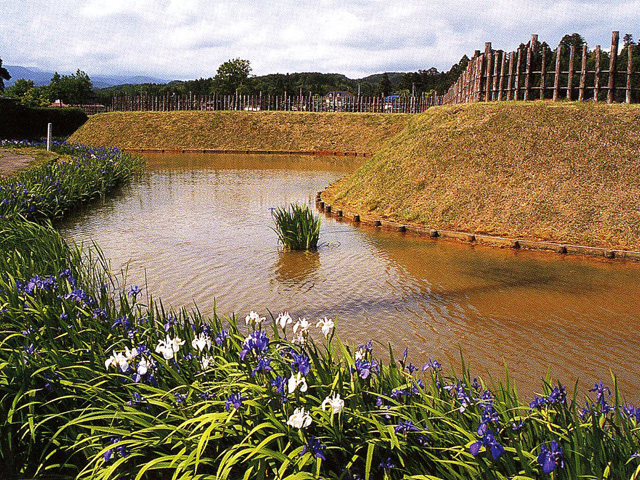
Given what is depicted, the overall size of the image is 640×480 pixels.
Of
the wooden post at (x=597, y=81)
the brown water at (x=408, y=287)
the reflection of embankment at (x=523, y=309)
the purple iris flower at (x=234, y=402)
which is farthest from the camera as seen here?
the wooden post at (x=597, y=81)

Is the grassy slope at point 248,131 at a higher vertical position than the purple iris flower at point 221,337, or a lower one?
higher

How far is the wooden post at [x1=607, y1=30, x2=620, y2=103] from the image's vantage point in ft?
59.6

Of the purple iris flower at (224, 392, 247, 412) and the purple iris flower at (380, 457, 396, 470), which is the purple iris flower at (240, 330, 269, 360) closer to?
the purple iris flower at (224, 392, 247, 412)

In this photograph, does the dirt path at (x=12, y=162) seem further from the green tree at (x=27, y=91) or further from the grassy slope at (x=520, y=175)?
the green tree at (x=27, y=91)

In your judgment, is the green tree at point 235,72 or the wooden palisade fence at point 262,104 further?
the green tree at point 235,72

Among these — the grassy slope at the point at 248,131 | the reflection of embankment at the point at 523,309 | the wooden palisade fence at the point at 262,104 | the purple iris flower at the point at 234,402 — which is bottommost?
the reflection of embankment at the point at 523,309

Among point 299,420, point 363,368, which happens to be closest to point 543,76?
point 363,368

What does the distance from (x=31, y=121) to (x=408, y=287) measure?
136 feet

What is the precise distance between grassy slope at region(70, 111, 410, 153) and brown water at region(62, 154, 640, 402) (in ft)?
87.2

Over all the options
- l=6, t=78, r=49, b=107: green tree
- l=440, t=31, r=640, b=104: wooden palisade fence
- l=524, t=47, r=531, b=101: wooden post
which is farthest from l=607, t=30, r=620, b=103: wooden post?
l=6, t=78, r=49, b=107: green tree

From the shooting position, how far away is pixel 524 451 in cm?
325

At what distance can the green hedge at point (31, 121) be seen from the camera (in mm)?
41438

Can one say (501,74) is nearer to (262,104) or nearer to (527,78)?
(527,78)

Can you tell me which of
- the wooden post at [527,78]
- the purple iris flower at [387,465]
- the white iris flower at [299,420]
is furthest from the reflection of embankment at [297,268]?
the wooden post at [527,78]
